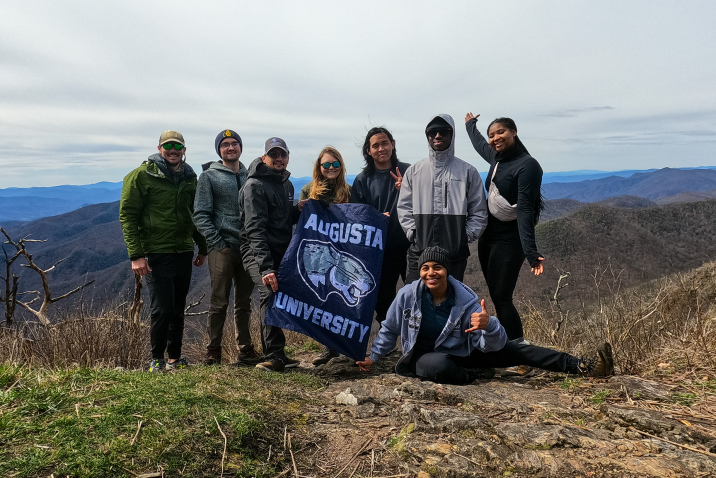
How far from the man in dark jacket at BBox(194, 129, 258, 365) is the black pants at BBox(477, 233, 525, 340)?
2576 mm

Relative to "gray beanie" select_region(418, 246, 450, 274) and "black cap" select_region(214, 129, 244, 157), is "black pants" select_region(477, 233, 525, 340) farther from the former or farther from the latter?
"black cap" select_region(214, 129, 244, 157)

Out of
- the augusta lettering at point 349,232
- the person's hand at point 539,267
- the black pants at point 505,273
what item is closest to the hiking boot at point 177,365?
the augusta lettering at point 349,232

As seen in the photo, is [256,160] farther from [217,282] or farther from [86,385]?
[86,385]

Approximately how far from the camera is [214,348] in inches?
198

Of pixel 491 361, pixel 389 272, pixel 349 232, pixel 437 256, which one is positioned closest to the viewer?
pixel 437 256

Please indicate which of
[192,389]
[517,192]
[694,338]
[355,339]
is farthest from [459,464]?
[694,338]

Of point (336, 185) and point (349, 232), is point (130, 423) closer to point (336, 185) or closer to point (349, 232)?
point (349, 232)

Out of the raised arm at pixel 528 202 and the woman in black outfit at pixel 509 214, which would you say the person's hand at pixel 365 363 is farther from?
the raised arm at pixel 528 202

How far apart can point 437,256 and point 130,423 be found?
253 cm

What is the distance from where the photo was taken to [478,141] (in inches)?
204

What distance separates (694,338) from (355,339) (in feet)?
9.99

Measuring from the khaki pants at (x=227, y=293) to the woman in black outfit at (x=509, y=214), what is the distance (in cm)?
259

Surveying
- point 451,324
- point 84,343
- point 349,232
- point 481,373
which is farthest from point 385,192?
point 84,343

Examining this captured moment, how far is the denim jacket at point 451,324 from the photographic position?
3.89m
